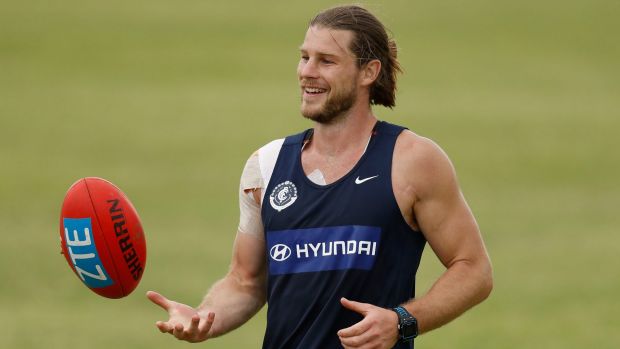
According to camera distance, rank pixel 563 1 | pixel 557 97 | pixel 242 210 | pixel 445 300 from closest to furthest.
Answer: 1. pixel 445 300
2. pixel 242 210
3. pixel 557 97
4. pixel 563 1

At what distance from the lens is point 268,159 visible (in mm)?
6750

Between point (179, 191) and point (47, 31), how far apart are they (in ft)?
51.0

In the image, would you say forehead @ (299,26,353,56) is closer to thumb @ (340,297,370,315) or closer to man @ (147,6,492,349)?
man @ (147,6,492,349)

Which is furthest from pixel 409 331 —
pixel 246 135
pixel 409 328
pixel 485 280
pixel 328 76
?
pixel 246 135

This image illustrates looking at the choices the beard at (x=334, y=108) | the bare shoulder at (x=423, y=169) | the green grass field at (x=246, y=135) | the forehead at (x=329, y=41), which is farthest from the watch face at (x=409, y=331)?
the green grass field at (x=246, y=135)

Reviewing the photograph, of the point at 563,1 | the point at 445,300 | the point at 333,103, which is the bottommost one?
the point at 445,300

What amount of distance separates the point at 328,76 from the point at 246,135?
69.2 ft

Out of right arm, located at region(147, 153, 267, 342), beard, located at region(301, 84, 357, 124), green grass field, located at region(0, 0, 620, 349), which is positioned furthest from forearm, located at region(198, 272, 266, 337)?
green grass field, located at region(0, 0, 620, 349)

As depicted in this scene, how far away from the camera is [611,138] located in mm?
27219

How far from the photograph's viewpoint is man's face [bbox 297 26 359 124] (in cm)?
657

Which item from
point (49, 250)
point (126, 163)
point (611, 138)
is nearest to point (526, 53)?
point (611, 138)

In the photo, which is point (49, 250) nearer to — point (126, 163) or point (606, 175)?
point (126, 163)

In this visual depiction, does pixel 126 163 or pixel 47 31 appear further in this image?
pixel 47 31

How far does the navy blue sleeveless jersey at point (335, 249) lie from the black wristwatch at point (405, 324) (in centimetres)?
18
